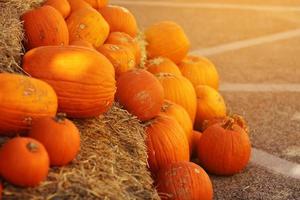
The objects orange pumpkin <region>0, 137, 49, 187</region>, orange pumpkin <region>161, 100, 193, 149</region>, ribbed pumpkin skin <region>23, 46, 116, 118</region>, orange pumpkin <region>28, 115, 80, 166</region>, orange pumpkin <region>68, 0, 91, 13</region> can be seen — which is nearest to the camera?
orange pumpkin <region>0, 137, 49, 187</region>

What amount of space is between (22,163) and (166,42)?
297cm

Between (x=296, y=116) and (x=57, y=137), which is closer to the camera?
(x=57, y=137)

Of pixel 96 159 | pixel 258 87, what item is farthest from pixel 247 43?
pixel 96 159

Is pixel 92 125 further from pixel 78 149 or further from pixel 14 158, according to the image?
pixel 14 158

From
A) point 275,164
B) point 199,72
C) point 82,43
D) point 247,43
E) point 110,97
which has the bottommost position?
point 247,43

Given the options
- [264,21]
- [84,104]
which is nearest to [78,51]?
[84,104]

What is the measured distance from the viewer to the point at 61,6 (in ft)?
14.5

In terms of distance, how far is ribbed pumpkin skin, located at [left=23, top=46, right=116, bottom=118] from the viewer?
3336 millimetres

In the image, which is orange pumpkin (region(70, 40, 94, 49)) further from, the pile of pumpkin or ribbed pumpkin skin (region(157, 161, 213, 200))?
ribbed pumpkin skin (region(157, 161, 213, 200))

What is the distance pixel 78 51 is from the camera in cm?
345

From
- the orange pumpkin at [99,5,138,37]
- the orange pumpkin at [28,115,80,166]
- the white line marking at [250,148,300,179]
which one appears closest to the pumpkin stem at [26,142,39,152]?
the orange pumpkin at [28,115,80,166]

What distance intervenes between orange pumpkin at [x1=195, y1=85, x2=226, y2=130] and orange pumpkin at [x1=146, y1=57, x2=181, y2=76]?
0.83 ft

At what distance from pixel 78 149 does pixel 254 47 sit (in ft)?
17.8

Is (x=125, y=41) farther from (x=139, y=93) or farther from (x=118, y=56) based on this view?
(x=139, y=93)
